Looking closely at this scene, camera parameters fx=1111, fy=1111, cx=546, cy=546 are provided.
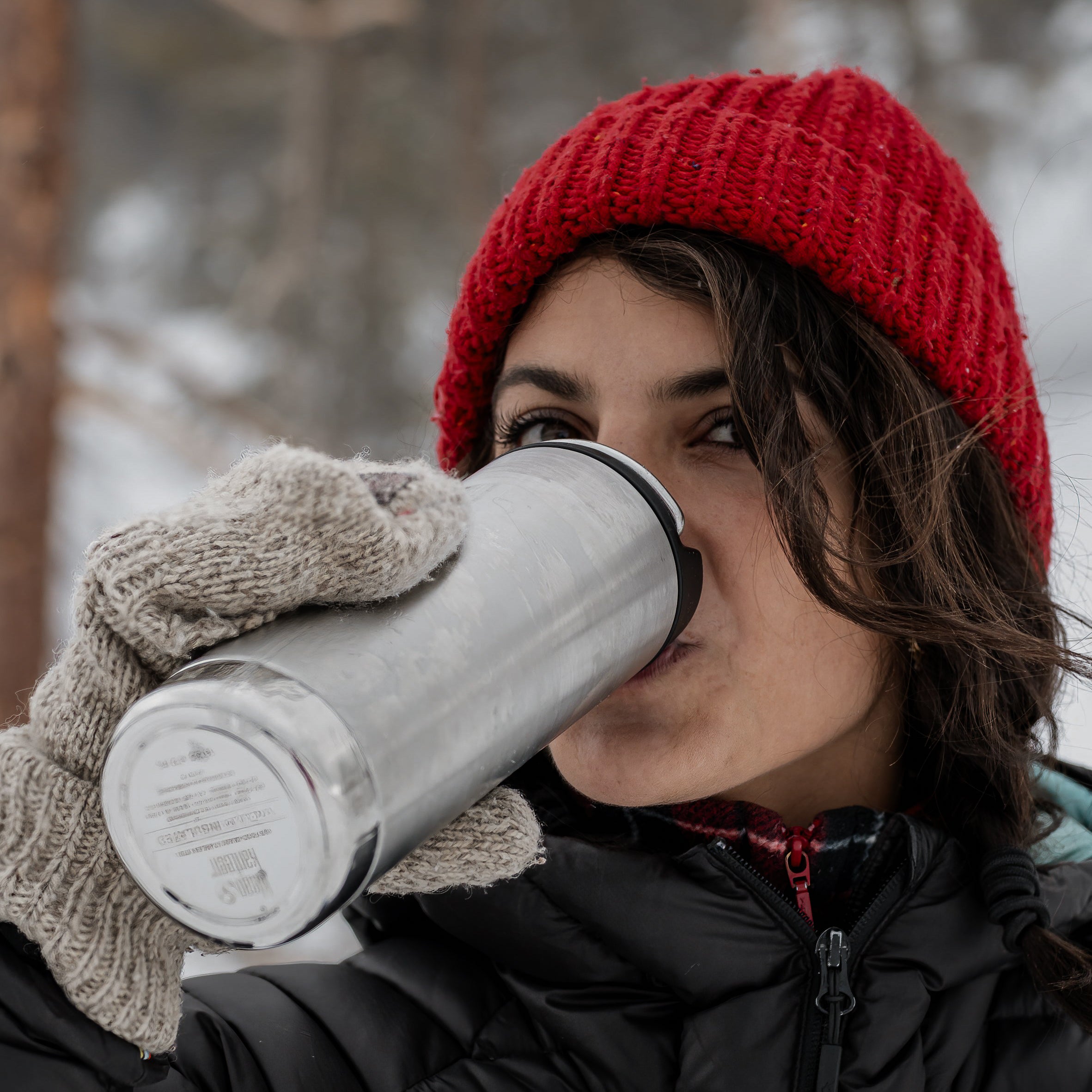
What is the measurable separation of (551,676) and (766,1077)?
66cm

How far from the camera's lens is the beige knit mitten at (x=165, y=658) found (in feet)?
2.58

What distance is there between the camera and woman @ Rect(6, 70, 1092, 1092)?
4.18 feet

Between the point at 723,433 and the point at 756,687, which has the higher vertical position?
the point at 723,433

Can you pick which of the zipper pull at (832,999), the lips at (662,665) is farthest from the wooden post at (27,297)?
the zipper pull at (832,999)

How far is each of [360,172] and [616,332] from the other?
604cm

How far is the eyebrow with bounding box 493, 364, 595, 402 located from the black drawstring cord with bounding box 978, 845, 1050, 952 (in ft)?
2.58

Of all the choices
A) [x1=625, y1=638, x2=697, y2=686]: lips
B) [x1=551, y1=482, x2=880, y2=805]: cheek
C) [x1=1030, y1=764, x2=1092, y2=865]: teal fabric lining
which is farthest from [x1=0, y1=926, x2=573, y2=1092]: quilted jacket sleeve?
[x1=1030, y1=764, x2=1092, y2=865]: teal fabric lining

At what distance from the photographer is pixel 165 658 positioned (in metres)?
0.85

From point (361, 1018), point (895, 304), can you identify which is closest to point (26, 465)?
point (361, 1018)

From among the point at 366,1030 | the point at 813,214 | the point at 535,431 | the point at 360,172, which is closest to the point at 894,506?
the point at 813,214

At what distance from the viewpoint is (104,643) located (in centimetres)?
85

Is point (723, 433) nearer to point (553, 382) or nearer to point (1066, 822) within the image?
point (553, 382)

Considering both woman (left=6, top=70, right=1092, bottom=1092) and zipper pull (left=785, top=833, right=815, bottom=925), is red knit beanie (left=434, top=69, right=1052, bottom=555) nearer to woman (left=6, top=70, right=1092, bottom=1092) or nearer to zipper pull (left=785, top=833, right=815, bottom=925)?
woman (left=6, top=70, right=1092, bottom=1092)

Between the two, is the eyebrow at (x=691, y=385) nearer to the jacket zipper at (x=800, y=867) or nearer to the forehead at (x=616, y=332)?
the forehead at (x=616, y=332)
